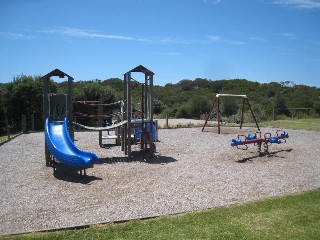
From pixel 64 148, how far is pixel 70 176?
2.68ft

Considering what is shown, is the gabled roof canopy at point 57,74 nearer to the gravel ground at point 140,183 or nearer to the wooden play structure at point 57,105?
the wooden play structure at point 57,105

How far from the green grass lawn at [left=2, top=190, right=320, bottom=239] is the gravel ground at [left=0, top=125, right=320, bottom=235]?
348 mm

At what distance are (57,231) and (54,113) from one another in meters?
5.74

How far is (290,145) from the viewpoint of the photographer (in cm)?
1386

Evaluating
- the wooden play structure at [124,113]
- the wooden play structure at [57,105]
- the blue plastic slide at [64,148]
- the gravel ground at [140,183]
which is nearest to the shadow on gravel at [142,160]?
the gravel ground at [140,183]

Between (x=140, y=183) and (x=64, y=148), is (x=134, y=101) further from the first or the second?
(x=140, y=183)

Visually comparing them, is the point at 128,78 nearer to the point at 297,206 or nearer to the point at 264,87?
the point at 297,206

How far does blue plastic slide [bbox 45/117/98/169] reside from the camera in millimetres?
8312

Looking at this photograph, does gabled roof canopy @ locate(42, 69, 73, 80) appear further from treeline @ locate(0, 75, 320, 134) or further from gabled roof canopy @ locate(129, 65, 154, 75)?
treeline @ locate(0, 75, 320, 134)

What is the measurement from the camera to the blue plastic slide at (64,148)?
27.3 ft

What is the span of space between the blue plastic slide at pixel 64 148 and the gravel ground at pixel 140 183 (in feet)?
1.33

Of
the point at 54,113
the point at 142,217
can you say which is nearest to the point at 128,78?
the point at 54,113

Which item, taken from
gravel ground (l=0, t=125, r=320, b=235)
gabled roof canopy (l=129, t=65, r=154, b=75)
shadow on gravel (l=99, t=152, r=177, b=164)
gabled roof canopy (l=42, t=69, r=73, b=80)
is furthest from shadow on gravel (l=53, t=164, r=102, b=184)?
gabled roof canopy (l=129, t=65, r=154, b=75)

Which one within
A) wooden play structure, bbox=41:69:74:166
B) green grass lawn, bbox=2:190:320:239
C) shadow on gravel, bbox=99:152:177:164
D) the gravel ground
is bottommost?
green grass lawn, bbox=2:190:320:239
